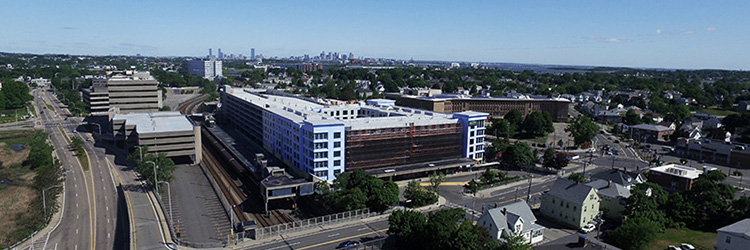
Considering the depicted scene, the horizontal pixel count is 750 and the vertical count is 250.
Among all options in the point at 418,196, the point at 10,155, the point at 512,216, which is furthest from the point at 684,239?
the point at 10,155

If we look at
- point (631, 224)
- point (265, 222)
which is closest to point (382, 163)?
point (265, 222)

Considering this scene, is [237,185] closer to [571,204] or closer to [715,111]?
[571,204]

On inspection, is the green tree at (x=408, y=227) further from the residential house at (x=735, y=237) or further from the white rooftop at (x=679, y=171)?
the white rooftop at (x=679, y=171)

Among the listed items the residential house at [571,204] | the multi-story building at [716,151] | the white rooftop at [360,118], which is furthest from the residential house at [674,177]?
the white rooftop at [360,118]

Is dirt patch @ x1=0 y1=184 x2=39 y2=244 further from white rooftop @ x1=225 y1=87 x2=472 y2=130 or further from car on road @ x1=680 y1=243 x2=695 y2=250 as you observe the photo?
car on road @ x1=680 y1=243 x2=695 y2=250

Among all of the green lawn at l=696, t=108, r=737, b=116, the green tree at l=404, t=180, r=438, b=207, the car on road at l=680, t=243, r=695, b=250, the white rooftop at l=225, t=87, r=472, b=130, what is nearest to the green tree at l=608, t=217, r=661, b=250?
the car on road at l=680, t=243, r=695, b=250

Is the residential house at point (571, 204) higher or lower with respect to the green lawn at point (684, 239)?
higher

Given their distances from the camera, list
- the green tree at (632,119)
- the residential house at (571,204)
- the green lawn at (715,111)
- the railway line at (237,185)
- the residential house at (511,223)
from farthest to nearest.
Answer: the green lawn at (715,111), the green tree at (632,119), the railway line at (237,185), the residential house at (571,204), the residential house at (511,223)

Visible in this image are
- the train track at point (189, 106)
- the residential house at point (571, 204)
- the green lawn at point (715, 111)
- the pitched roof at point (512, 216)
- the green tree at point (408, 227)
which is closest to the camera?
the green tree at point (408, 227)
